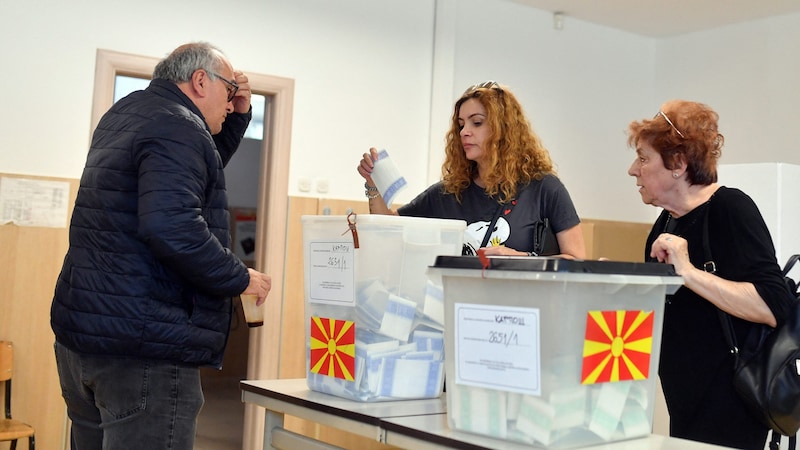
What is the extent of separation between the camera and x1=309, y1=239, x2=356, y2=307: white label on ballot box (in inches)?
64.6

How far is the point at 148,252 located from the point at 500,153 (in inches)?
38.8

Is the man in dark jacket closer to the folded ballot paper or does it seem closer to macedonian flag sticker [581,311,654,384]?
the folded ballot paper

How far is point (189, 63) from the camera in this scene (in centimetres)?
206

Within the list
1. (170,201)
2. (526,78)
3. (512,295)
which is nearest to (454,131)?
(170,201)

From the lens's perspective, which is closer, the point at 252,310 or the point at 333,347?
the point at 333,347

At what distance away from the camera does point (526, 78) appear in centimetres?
527

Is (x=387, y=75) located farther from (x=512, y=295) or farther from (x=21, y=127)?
(x=512, y=295)

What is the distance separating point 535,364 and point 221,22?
3.37 m

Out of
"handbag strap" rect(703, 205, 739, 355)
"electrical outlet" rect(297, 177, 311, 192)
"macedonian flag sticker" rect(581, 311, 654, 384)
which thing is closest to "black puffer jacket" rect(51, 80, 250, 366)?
"macedonian flag sticker" rect(581, 311, 654, 384)

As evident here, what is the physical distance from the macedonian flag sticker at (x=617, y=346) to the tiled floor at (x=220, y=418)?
3736 millimetres

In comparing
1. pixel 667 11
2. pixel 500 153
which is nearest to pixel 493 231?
pixel 500 153

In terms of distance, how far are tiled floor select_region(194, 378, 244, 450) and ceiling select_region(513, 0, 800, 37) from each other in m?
3.21

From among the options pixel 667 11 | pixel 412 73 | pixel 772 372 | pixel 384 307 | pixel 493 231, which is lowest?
pixel 772 372

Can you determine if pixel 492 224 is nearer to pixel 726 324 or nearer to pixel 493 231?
pixel 493 231
